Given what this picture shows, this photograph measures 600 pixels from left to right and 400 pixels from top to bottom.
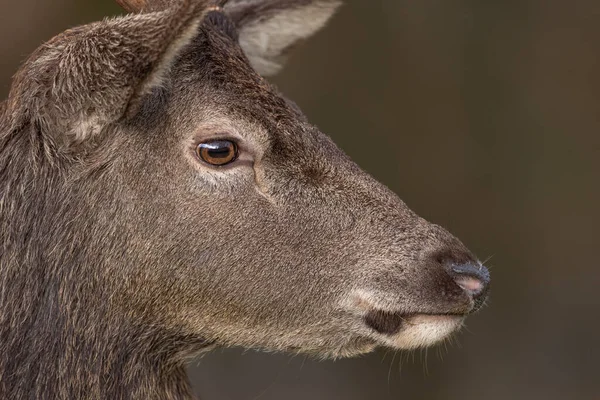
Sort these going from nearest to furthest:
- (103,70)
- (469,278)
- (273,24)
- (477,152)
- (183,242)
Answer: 1. (103,70)
2. (183,242)
3. (469,278)
4. (273,24)
5. (477,152)

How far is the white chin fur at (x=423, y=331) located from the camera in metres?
4.24

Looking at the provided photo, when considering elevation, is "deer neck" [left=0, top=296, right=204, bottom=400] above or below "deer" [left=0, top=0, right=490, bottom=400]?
below

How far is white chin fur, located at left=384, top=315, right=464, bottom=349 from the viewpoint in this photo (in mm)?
4238

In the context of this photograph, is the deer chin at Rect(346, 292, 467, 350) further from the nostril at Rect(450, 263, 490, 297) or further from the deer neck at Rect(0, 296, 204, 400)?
the deer neck at Rect(0, 296, 204, 400)

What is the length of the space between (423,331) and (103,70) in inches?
70.8

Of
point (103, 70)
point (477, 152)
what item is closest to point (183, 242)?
point (103, 70)

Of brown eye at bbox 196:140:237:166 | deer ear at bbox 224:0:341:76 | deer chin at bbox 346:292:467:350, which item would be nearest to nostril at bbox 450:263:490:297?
deer chin at bbox 346:292:467:350

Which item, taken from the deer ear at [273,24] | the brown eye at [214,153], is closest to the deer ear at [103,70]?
the brown eye at [214,153]

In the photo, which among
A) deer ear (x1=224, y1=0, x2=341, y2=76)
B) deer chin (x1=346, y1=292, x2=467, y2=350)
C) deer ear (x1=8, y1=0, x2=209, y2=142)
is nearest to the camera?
deer ear (x1=8, y1=0, x2=209, y2=142)

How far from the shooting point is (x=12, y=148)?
165 inches

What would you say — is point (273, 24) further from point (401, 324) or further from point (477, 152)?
point (477, 152)

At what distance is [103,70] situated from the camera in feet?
12.6

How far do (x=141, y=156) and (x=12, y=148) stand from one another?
581 mm

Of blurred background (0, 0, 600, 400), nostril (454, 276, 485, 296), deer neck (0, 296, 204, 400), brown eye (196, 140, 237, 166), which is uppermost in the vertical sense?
brown eye (196, 140, 237, 166)
